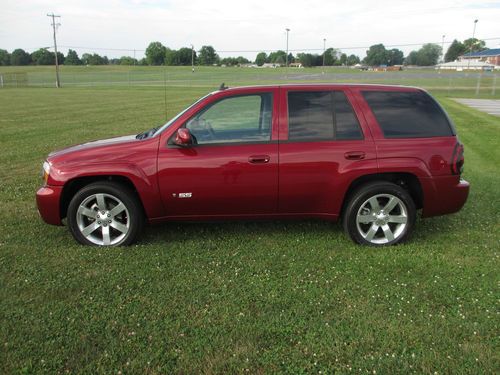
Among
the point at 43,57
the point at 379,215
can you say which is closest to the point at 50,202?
the point at 379,215

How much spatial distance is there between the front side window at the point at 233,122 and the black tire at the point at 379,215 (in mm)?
1149

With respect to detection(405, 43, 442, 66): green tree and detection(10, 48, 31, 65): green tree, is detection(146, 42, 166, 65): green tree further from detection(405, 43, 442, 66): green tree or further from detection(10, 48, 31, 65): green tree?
detection(405, 43, 442, 66): green tree

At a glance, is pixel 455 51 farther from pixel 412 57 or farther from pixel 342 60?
pixel 412 57

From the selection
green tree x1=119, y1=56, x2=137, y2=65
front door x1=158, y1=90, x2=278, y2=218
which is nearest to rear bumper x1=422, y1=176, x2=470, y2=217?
front door x1=158, y1=90, x2=278, y2=218

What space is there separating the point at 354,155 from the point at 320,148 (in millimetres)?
348

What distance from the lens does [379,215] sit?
4578 mm

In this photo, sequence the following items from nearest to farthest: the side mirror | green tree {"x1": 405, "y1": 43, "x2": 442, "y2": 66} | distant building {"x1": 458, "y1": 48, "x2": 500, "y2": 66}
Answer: the side mirror, green tree {"x1": 405, "y1": 43, "x2": 442, "y2": 66}, distant building {"x1": 458, "y1": 48, "x2": 500, "y2": 66}

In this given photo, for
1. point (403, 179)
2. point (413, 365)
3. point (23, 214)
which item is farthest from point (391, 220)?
point (23, 214)

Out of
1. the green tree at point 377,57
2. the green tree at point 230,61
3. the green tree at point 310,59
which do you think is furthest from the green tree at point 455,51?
the green tree at point 230,61

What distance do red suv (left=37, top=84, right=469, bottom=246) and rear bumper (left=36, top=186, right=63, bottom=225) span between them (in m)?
0.01

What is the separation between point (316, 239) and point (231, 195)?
1.13 metres

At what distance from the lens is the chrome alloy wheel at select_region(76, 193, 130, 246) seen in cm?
448

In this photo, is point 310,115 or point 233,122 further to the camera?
point 233,122

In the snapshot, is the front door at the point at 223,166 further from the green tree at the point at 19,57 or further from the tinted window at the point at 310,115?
the green tree at the point at 19,57
